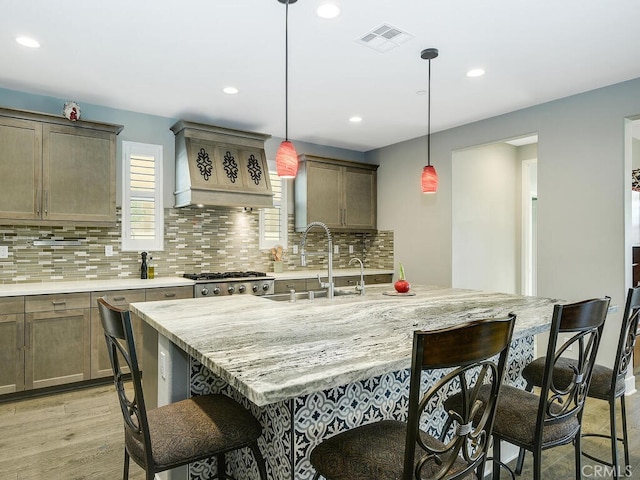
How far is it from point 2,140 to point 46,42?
1.13 m

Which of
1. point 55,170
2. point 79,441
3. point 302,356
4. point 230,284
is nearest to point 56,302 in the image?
point 55,170

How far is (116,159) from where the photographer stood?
13.9 feet

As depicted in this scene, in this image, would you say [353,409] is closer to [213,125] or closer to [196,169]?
[196,169]

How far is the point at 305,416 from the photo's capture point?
1.52 meters

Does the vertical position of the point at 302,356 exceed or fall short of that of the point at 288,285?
it exceeds it

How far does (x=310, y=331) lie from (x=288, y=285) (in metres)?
3.08

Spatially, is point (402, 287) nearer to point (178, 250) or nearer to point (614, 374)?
point (614, 374)

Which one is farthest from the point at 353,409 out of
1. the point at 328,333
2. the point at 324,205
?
the point at 324,205

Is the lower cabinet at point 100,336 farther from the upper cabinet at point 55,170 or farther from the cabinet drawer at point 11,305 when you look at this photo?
the upper cabinet at point 55,170

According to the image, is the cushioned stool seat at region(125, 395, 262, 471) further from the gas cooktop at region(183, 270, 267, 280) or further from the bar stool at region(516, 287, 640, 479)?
the gas cooktop at region(183, 270, 267, 280)

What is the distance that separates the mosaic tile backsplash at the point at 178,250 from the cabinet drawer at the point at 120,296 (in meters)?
0.62

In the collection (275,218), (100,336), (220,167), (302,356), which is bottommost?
(100,336)

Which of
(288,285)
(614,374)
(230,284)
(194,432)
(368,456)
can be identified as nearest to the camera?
(368,456)

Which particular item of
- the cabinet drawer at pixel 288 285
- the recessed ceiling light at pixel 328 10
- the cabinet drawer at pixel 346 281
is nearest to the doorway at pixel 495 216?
the cabinet drawer at pixel 346 281
